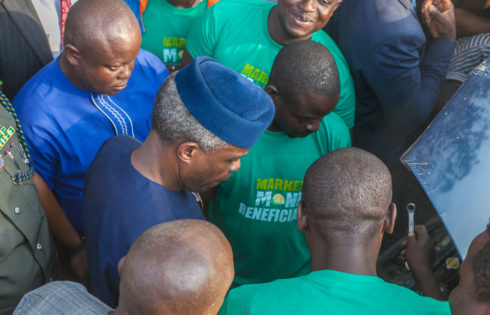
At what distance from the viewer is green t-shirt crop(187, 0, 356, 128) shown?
259 cm

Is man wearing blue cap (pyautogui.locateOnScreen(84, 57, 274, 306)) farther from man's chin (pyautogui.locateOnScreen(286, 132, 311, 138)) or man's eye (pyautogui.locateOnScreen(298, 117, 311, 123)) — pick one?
man's chin (pyautogui.locateOnScreen(286, 132, 311, 138))

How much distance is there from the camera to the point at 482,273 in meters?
1.22

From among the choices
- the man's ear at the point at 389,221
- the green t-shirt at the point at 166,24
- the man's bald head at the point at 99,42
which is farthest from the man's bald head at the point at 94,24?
the man's ear at the point at 389,221

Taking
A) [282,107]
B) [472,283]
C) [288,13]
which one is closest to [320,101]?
[282,107]

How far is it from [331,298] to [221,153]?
67 centimetres

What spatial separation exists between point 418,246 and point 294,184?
26.0 inches

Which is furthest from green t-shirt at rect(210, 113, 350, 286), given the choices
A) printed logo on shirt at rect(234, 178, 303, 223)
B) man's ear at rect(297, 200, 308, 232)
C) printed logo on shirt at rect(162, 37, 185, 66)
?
printed logo on shirt at rect(162, 37, 185, 66)

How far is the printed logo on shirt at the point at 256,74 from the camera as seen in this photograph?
2580mm

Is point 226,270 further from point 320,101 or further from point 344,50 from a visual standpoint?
point 344,50

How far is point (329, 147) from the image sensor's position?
233cm

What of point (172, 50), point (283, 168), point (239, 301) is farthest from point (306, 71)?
point (172, 50)

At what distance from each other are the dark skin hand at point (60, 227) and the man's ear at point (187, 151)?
0.96 m

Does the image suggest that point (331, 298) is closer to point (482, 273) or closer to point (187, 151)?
point (482, 273)

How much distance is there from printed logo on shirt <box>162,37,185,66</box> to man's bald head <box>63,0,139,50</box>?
3.36 feet
